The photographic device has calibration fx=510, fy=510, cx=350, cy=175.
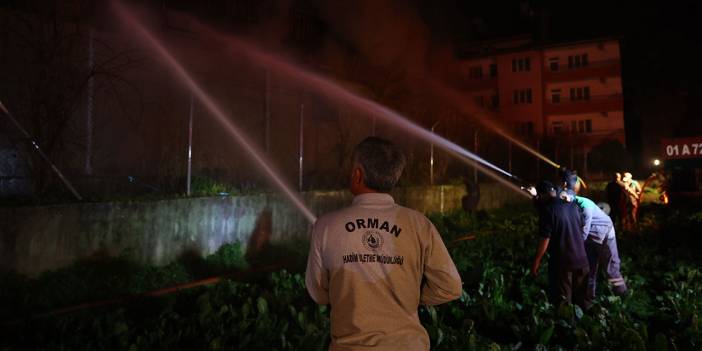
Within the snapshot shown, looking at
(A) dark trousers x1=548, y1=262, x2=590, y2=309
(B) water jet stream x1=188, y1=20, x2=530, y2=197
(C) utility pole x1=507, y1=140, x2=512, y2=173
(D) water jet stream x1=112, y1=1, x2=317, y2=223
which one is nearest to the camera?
(A) dark trousers x1=548, y1=262, x2=590, y2=309

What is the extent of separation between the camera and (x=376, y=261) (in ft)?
7.86

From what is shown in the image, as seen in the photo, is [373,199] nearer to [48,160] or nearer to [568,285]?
[568,285]

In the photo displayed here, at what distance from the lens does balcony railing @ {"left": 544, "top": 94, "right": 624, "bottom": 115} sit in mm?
40875

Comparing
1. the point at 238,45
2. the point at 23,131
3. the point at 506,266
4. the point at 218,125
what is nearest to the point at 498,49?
the point at 238,45

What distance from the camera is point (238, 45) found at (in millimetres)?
17219

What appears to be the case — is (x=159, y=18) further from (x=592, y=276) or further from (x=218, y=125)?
(x=592, y=276)

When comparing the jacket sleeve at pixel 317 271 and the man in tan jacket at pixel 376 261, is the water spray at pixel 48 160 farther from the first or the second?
the man in tan jacket at pixel 376 261

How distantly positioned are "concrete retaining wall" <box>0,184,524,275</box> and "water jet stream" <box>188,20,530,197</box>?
7.19 meters

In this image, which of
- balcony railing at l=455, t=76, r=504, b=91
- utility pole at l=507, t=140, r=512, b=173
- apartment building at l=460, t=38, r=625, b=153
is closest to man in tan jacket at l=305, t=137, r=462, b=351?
utility pole at l=507, t=140, r=512, b=173

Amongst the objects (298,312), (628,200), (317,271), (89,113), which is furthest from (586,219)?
(628,200)

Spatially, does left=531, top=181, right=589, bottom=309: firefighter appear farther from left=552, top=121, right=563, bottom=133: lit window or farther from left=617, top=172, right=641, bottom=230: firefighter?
left=552, top=121, right=563, bottom=133: lit window

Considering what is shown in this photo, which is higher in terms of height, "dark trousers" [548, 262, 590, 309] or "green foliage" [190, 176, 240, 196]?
"green foliage" [190, 176, 240, 196]

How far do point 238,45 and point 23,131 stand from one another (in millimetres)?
10030

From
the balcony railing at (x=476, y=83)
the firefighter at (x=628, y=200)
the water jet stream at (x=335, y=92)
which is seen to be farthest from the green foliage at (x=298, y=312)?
the balcony railing at (x=476, y=83)
